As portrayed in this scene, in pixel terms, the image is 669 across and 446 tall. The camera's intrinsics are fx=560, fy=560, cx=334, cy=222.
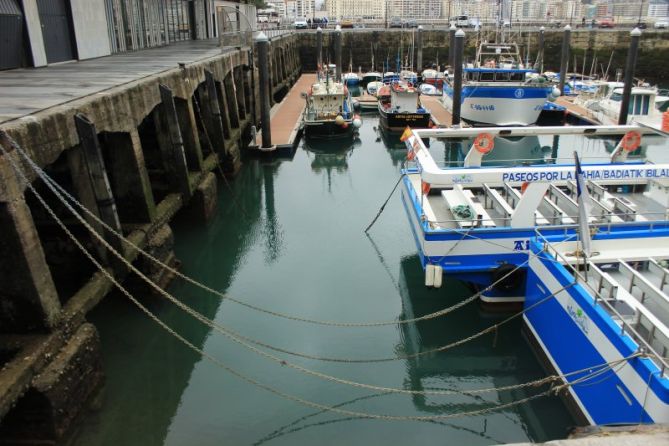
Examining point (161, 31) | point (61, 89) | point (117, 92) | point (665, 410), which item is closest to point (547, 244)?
point (665, 410)

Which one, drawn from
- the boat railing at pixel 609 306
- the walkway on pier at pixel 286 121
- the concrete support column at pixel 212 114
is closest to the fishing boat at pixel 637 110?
the walkway on pier at pixel 286 121

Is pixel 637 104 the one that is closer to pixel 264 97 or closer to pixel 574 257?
pixel 264 97

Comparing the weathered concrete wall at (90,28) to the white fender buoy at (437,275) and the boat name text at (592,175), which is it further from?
the boat name text at (592,175)

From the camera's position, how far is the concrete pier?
Result: 7.06 metres

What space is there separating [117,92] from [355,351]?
22.1 ft

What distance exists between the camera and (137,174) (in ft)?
37.0

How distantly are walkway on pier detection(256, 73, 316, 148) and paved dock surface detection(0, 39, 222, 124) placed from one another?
5236mm

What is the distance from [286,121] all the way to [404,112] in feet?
18.7

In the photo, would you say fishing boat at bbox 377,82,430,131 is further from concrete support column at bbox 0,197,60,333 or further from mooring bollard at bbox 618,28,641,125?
concrete support column at bbox 0,197,60,333

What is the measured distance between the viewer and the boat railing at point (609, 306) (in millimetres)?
5934

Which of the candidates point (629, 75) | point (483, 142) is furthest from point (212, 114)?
point (629, 75)

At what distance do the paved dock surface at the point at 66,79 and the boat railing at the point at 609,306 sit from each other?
8033 millimetres

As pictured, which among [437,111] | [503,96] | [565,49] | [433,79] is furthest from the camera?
[433,79]

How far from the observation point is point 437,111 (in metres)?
29.5
